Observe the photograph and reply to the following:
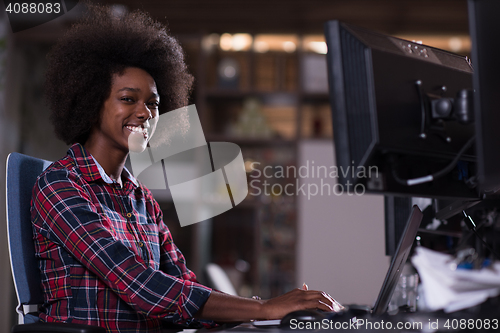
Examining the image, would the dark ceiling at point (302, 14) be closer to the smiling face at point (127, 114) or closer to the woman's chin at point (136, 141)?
the smiling face at point (127, 114)

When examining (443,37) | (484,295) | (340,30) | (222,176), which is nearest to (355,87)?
(340,30)

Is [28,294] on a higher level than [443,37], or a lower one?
lower

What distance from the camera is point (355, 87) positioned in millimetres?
716

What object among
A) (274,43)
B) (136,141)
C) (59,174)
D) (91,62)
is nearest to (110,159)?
(136,141)

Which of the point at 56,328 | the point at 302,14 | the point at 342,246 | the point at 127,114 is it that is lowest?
the point at 342,246

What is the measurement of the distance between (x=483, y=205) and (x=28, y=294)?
112 centimetres

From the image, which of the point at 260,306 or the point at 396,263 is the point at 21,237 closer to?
the point at 260,306

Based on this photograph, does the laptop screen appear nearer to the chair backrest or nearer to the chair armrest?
the chair armrest

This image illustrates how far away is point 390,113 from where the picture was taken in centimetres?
73

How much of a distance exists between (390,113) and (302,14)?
8.90ft

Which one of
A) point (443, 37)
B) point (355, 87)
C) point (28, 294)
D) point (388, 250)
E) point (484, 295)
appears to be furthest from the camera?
point (443, 37)

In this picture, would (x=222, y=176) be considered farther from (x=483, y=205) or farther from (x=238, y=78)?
(x=483, y=205)

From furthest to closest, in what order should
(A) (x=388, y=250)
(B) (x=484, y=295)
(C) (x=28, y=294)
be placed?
(A) (x=388, y=250) < (C) (x=28, y=294) < (B) (x=484, y=295)

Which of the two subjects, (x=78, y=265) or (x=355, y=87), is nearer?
(x=355, y=87)
